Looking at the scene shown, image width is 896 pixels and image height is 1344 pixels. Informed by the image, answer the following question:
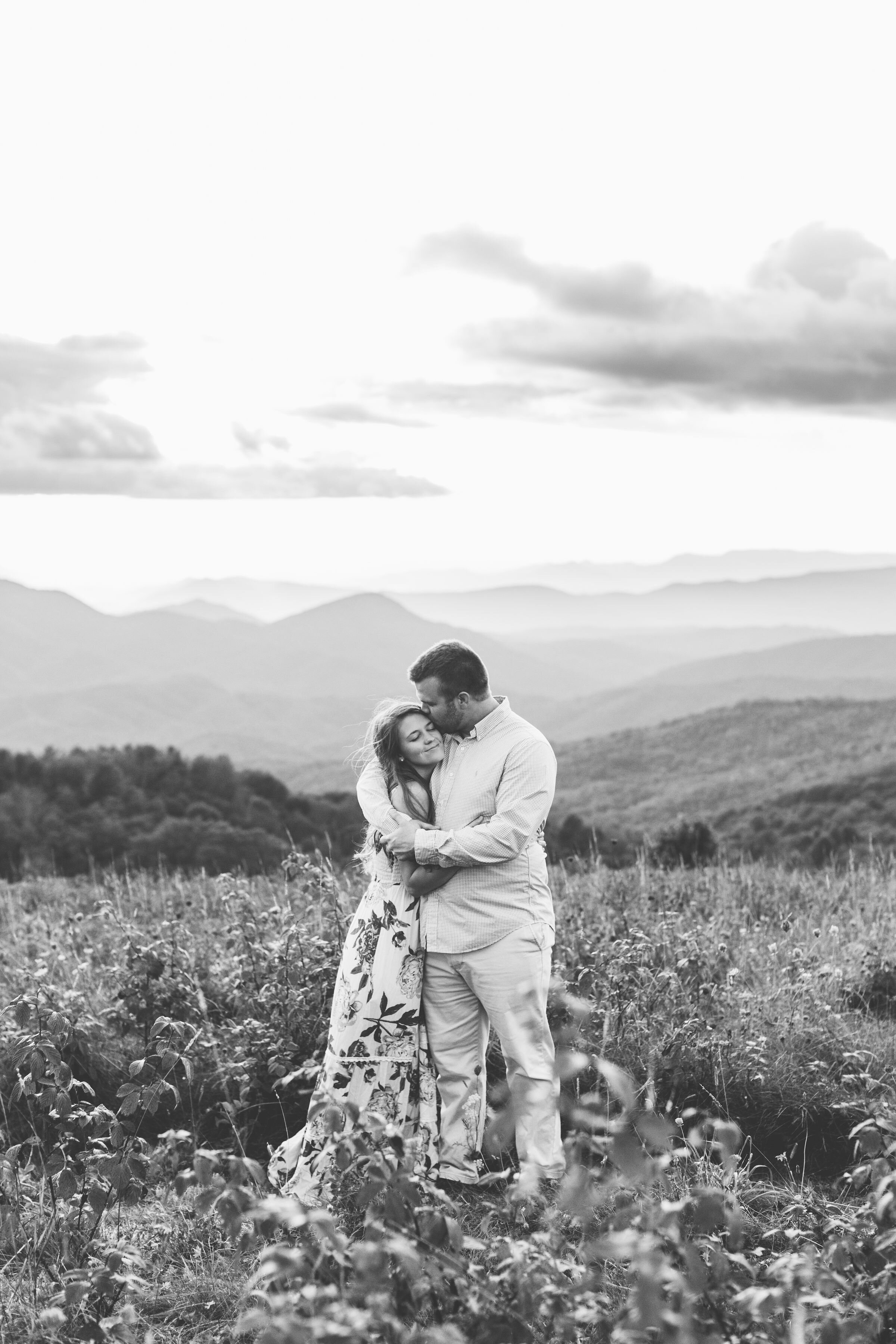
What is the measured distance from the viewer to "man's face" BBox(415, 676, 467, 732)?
433cm

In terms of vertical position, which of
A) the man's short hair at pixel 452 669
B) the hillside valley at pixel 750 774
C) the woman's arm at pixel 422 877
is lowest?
the hillside valley at pixel 750 774

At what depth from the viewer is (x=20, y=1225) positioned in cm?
349

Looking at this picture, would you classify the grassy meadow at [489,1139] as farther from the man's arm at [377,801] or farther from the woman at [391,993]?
the man's arm at [377,801]

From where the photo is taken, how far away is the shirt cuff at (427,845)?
4.17m

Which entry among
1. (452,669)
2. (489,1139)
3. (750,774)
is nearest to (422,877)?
(452,669)

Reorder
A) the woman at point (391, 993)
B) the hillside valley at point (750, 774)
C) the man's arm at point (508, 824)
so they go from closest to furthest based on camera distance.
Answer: the man's arm at point (508, 824)
the woman at point (391, 993)
the hillside valley at point (750, 774)

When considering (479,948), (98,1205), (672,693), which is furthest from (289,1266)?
(672,693)

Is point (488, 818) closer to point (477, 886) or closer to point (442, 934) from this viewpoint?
point (477, 886)

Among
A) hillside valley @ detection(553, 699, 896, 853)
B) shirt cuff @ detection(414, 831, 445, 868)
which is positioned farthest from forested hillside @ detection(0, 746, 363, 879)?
shirt cuff @ detection(414, 831, 445, 868)

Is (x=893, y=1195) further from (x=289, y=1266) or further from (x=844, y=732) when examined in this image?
(x=844, y=732)

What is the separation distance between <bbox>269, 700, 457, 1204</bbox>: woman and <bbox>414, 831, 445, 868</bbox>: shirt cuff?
0.16m

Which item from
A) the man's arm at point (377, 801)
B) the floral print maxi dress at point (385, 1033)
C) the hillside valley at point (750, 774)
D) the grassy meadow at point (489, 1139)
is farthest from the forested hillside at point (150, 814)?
the man's arm at point (377, 801)

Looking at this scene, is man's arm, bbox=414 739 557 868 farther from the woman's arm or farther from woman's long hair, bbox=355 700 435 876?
woman's long hair, bbox=355 700 435 876

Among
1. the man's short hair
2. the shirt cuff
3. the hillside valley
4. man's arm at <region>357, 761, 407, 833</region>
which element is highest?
the man's short hair
